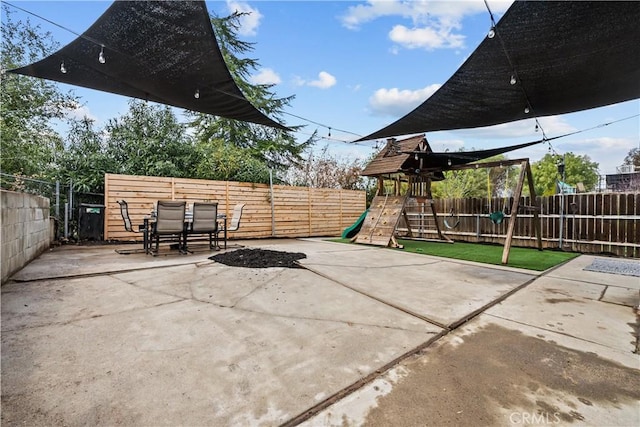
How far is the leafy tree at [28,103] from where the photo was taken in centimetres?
655

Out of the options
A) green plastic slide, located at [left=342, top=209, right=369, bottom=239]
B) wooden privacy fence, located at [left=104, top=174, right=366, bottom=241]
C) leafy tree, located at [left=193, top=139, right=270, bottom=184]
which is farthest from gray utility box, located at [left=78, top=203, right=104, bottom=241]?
green plastic slide, located at [left=342, top=209, right=369, bottom=239]

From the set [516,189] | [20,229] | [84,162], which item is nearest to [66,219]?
[84,162]

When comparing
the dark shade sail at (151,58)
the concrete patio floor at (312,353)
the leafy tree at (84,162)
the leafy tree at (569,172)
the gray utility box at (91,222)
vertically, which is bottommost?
the concrete patio floor at (312,353)

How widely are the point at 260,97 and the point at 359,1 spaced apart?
334 inches

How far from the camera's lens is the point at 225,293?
2822mm

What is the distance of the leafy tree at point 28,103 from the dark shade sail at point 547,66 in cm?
843

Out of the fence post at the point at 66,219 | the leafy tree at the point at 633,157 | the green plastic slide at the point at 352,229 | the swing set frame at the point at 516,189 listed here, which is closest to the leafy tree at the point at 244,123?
the green plastic slide at the point at 352,229

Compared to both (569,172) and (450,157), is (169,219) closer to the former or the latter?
(450,157)

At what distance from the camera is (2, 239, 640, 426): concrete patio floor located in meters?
1.18

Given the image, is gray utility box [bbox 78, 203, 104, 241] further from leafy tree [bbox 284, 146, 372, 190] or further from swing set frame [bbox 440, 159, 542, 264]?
swing set frame [bbox 440, 159, 542, 264]

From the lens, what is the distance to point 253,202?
860 cm

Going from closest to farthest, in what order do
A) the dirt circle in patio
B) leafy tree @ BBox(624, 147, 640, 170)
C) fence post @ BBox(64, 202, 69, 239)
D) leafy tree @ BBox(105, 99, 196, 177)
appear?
1. the dirt circle in patio
2. fence post @ BBox(64, 202, 69, 239)
3. leafy tree @ BBox(105, 99, 196, 177)
4. leafy tree @ BBox(624, 147, 640, 170)

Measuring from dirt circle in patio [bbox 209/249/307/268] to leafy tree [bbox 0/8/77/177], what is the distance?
563 centimetres

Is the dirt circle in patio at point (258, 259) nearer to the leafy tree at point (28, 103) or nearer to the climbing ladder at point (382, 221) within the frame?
the climbing ladder at point (382, 221)
